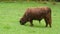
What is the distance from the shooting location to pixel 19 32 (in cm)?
1248

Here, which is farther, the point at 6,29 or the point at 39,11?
the point at 39,11

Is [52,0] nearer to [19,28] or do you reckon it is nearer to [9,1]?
[9,1]

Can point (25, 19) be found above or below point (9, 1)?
above

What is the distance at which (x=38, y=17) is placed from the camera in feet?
47.5

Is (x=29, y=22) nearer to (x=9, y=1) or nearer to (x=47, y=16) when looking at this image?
(x=47, y=16)

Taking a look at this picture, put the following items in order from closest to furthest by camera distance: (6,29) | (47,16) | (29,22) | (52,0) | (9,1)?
(6,29) < (47,16) < (29,22) < (9,1) < (52,0)

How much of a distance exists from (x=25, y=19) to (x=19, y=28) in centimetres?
132

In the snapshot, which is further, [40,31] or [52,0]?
[52,0]

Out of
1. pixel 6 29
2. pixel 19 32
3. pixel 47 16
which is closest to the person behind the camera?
pixel 19 32

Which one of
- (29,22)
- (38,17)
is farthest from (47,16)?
(29,22)

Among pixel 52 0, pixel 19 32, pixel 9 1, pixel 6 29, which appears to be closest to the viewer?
pixel 19 32

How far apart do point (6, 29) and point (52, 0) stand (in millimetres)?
19270

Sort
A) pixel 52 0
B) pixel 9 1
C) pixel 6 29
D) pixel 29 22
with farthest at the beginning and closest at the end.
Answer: pixel 52 0, pixel 9 1, pixel 29 22, pixel 6 29

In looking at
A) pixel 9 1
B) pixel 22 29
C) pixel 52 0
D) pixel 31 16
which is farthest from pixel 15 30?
pixel 52 0
